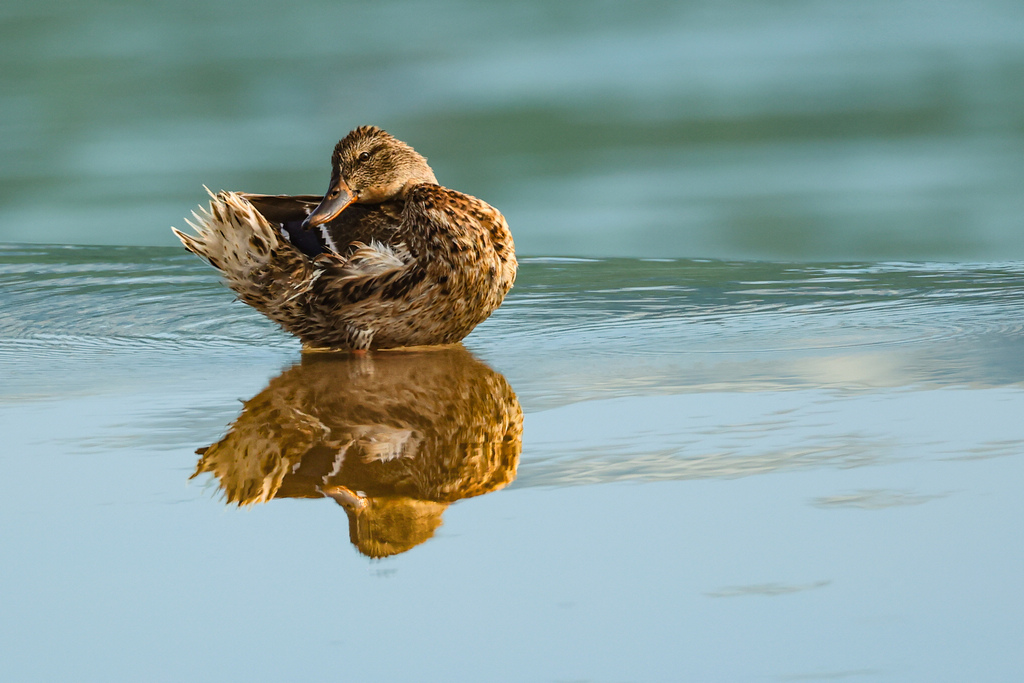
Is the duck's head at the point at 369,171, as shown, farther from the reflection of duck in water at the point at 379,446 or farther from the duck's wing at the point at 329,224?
the reflection of duck in water at the point at 379,446

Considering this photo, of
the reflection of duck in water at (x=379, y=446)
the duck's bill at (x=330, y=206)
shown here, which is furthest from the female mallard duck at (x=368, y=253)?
the reflection of duck in water at (x=379, y=446)

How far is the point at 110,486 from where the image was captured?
10.5 ft

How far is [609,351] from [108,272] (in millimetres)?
3122

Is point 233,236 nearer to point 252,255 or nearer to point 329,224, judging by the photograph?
point 252,255

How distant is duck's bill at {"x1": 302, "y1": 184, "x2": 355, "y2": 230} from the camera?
207 inches

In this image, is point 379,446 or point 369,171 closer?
point 379,446

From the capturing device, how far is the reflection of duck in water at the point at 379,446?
2.99m

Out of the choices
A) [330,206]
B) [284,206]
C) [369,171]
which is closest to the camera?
[330,206]

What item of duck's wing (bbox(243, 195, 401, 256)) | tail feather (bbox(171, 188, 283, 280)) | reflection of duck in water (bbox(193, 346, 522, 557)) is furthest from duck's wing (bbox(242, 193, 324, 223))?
reflection of duck in water (bbox(193, 346, 522, 557))

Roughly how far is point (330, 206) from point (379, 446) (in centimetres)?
205

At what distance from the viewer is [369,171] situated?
541cm

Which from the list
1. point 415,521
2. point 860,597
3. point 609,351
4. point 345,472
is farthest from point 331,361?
point 860,597

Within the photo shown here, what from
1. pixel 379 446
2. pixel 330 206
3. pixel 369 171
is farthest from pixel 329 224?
pixel 379 446

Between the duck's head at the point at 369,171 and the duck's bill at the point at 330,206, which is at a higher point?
the duck's head at the point at 369,171
